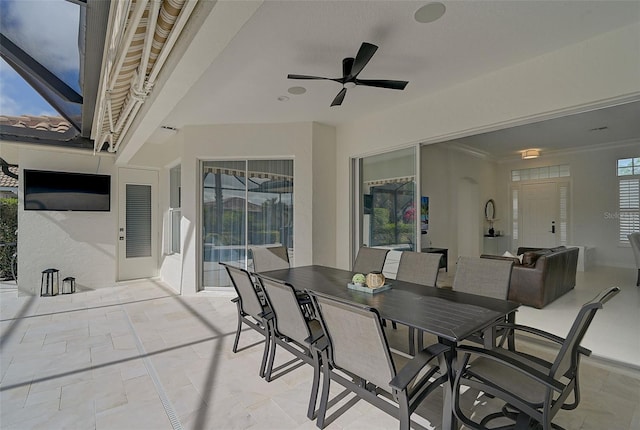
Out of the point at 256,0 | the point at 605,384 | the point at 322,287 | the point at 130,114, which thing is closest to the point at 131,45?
the point at 256,0

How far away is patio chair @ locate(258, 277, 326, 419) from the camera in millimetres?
2141

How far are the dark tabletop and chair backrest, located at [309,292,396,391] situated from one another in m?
0.34

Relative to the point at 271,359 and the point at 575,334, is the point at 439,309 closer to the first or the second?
the point at 575,334

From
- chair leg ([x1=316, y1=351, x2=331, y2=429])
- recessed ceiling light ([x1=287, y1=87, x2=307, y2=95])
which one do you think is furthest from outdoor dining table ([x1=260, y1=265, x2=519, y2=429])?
recessed ceiling light ([x1=287, y1=87, x2=307, y2=95])

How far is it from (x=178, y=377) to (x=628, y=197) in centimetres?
977

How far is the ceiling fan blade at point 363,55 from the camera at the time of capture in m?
2.39

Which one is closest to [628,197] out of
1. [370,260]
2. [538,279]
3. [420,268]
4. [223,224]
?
[538,279]

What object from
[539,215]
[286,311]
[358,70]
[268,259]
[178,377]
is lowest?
[178,377]

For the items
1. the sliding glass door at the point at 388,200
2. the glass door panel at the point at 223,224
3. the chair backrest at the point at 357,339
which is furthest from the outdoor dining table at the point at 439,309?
the glass door panel at the point at 223,224

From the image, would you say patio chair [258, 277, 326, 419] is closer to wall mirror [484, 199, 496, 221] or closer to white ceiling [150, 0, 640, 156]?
white ceiling [150, 0, 640, 156]

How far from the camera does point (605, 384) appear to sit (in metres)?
2.55

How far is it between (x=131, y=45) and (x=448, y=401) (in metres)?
3.17

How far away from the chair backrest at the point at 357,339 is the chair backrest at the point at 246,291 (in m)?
1.00

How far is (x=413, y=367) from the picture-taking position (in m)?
1.61
